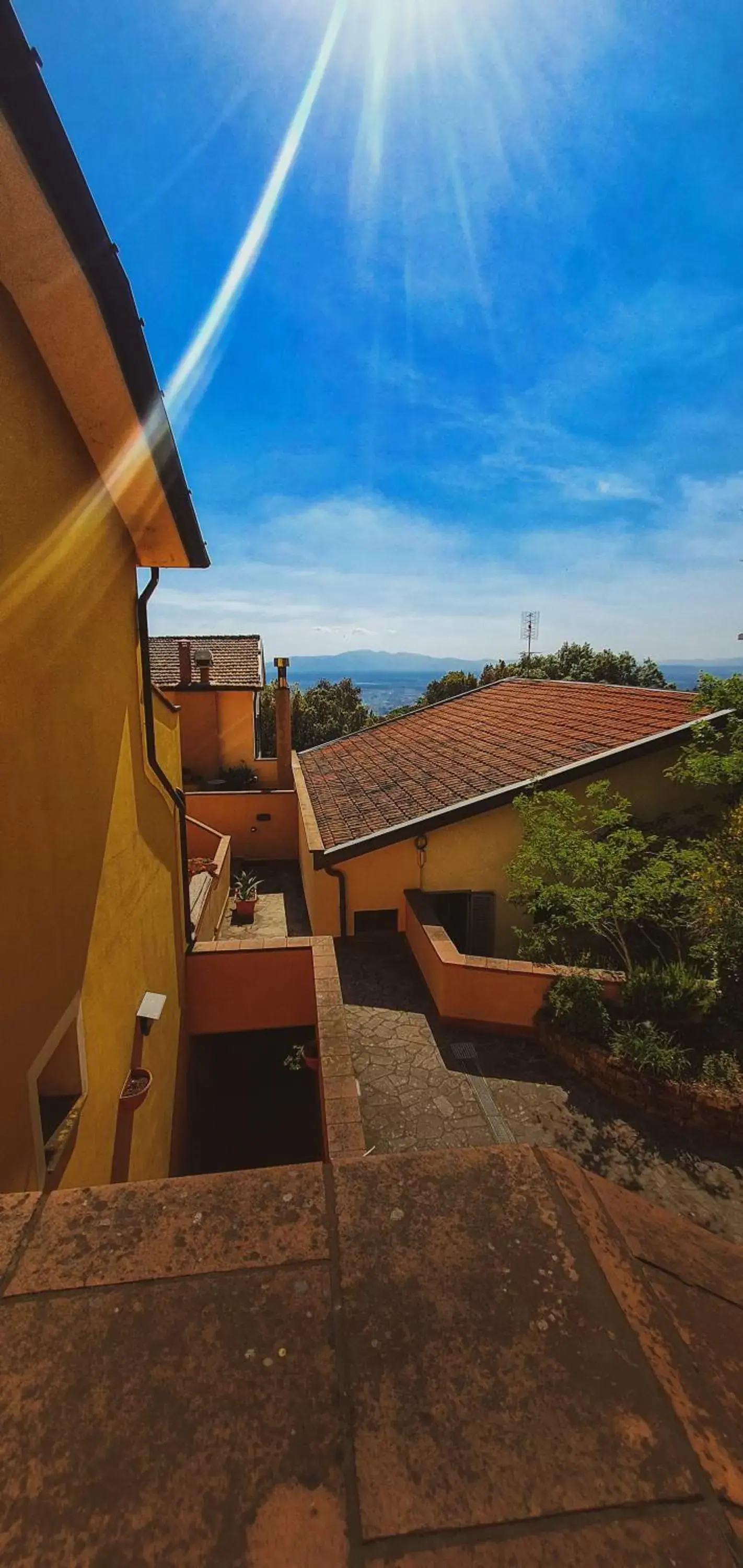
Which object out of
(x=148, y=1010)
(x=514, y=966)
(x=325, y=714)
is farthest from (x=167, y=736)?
(x=325, y=714)

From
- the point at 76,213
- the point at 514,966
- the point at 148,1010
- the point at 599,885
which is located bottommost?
the point at 514,966

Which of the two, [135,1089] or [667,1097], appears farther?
[667,1097]

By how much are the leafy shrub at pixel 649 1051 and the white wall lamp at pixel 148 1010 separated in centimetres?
586

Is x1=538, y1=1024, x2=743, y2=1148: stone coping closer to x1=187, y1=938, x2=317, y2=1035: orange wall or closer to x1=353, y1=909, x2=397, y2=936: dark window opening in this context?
x1=187, y1=938, x2=317, y2=1035: orange wall

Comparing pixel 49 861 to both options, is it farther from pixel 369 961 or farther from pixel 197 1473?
pixel 369 961

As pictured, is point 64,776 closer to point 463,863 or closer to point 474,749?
point 463,863

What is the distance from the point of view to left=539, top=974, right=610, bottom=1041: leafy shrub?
8.23 meters

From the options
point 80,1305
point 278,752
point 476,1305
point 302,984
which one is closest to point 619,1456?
point 476,1305

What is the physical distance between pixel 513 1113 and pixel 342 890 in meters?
4.92

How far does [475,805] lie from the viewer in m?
10.6

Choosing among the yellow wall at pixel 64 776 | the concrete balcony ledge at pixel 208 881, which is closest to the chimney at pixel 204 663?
the concrete balcony ledge at pixel 208 881

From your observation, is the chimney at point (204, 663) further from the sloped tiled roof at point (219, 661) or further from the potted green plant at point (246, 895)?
the potted green plant at point (246, 895)

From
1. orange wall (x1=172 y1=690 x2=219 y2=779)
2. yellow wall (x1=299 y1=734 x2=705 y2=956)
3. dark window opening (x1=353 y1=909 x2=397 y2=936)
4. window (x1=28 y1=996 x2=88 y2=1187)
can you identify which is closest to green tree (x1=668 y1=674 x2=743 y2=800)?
yellow wall (x1=299 y1=734 x2=705 y2=956)

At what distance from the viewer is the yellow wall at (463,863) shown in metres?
11.0
